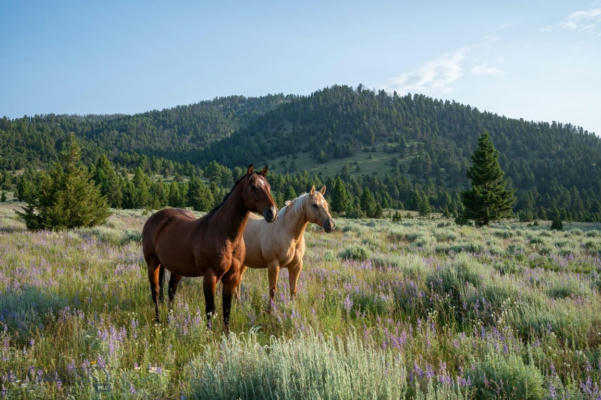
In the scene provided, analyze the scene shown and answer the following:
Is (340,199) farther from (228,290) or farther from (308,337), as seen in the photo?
(308,337)

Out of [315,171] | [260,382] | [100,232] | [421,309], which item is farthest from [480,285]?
[315,171]

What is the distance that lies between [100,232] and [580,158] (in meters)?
180

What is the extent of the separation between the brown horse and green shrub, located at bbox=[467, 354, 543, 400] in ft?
7.61

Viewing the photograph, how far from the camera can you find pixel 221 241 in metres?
3.77

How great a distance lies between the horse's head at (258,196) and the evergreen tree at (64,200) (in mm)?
16017

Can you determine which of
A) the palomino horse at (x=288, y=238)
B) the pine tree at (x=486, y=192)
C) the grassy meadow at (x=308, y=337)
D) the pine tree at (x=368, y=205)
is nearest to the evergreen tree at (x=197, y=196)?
the pine tree at (x=368, y=205)

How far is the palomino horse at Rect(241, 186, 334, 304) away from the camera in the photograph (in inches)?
205

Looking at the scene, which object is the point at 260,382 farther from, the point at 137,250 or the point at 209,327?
the point at 137,250

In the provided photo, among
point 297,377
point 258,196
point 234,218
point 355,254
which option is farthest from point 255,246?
point 355,254

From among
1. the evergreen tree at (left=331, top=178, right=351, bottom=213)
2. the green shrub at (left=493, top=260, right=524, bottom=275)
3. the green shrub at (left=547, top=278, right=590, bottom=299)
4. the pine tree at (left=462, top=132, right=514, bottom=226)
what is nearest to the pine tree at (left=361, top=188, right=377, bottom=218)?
the evergreen tree at (left=331, top=178, right=351, bottom=213)

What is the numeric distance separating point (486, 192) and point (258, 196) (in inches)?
1588

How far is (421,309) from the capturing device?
A: 491cm

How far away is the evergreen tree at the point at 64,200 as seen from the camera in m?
15.2

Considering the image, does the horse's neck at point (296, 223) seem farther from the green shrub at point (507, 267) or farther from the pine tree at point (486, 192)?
the pine tree at point (486, 192)
